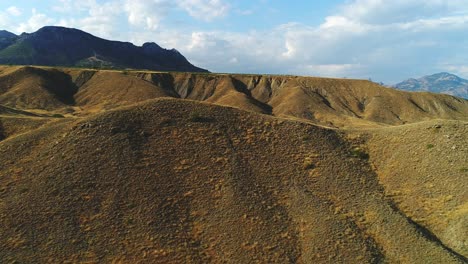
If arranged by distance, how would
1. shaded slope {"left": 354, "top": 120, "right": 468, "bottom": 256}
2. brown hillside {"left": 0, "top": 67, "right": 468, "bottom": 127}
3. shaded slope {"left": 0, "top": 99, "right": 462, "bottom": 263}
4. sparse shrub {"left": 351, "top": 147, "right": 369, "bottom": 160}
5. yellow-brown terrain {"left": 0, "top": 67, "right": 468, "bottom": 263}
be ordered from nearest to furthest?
1. shaded slope {"left": 0, "top": 99, "right": 462, "bottom": 263}
2. yellow-brown terrain {"left": 0, "top": 67, "right": 468, "bottom": 263}
3. shaded slope {"left": 354, "top": 120, "right": 468, "bottom": 256}
4. sparse shrub {"left": 351, "top": 147, "right": 369, "bottom": 160}
5. brown hillside {"left": 0, "top": 67, "right": 468, "bottom": 127}

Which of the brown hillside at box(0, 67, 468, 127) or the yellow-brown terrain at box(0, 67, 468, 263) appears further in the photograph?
the brown hillside at box(0, 67, 468, 127)

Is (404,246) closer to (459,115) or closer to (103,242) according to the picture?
(103,242)

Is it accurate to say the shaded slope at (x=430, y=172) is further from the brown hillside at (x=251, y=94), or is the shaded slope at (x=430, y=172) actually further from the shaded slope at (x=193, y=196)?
the brown hillside at (x=251, y=94)

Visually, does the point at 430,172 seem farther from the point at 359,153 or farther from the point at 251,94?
the point at 251,94

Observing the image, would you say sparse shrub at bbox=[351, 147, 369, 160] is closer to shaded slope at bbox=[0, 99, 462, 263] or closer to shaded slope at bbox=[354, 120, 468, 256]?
shaded slope at bbox=[0, 99, 462, 263]

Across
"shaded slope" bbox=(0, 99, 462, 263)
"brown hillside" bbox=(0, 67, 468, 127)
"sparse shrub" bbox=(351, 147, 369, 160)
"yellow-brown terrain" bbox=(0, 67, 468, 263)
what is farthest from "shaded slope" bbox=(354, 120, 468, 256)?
"brown hillside" bbox=(0, 67, 468, 127)

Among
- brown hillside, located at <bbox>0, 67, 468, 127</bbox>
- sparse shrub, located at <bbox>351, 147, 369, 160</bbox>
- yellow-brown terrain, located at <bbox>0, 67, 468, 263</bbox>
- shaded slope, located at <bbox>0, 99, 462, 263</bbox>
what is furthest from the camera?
brown hillside, located at <bbox>0, 67, 468, 127</bbox>
